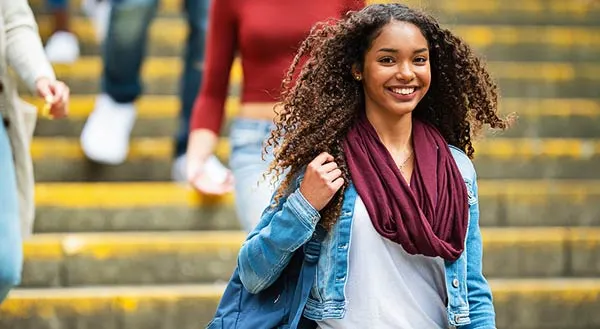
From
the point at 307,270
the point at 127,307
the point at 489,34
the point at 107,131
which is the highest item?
the point at 489,34

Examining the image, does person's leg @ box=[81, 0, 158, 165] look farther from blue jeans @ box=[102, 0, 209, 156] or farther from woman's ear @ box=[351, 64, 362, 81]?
woman's ear @ box=[351, 64, 362, 81]

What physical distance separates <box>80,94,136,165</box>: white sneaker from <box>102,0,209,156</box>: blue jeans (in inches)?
2.0

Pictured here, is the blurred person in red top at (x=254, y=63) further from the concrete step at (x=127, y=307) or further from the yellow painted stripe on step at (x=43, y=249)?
the yellow painted stripe on step at (x=43, y=249)

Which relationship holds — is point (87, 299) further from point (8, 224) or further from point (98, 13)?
point (98, 13)

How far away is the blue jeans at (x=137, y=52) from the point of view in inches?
251

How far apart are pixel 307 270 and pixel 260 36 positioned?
1.39m

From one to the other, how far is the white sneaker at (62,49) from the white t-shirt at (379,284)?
5137 millimetres

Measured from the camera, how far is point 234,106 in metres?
7.38

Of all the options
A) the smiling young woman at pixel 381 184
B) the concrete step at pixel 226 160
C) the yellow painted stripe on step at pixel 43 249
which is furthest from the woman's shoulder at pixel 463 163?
the concrete step at pixel 226 160

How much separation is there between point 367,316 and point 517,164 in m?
4.27

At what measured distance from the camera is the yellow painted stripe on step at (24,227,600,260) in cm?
579

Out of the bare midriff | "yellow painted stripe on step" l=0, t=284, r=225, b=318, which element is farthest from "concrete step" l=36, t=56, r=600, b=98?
the bare midriff

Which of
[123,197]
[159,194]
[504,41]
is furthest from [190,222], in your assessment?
[504,41]

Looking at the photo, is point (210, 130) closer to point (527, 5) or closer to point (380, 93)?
point (380, 93)
